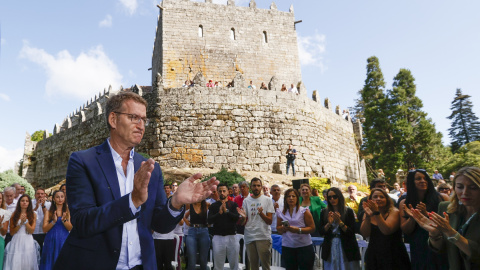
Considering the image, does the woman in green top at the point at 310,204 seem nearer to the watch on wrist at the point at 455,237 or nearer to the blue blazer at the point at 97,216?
the watch on wrist at the point at 455,237

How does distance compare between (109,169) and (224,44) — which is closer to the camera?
(109,169)

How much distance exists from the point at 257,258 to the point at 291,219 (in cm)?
92

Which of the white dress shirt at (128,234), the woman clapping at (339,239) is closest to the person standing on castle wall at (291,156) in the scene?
the woman clapping at (339,239)

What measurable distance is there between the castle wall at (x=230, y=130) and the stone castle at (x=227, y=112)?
5cm

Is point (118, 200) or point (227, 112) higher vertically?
point (227, 112)

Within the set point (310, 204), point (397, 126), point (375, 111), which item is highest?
point (375, 111)

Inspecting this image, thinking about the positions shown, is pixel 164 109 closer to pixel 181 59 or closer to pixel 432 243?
pixel 181 59

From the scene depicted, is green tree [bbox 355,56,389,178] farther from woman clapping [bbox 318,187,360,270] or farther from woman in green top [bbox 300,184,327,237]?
woman clapping [bbox 318,187,360,270]

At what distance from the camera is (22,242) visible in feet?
19.1

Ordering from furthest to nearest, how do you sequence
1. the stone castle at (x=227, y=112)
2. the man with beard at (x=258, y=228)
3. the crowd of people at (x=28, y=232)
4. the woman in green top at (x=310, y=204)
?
the stone castle at (x=227, y=112)
the woman in green top at (x=310, y=204)
the man with beard at (x=258, y=228)
the crowd of people at (x=28, y=232)

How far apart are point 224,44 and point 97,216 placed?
22178 mm

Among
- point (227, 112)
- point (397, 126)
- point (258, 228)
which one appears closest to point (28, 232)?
point (258, 228)

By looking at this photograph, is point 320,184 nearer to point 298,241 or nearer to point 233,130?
point 233,130

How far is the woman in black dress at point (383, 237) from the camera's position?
14.1 ft
